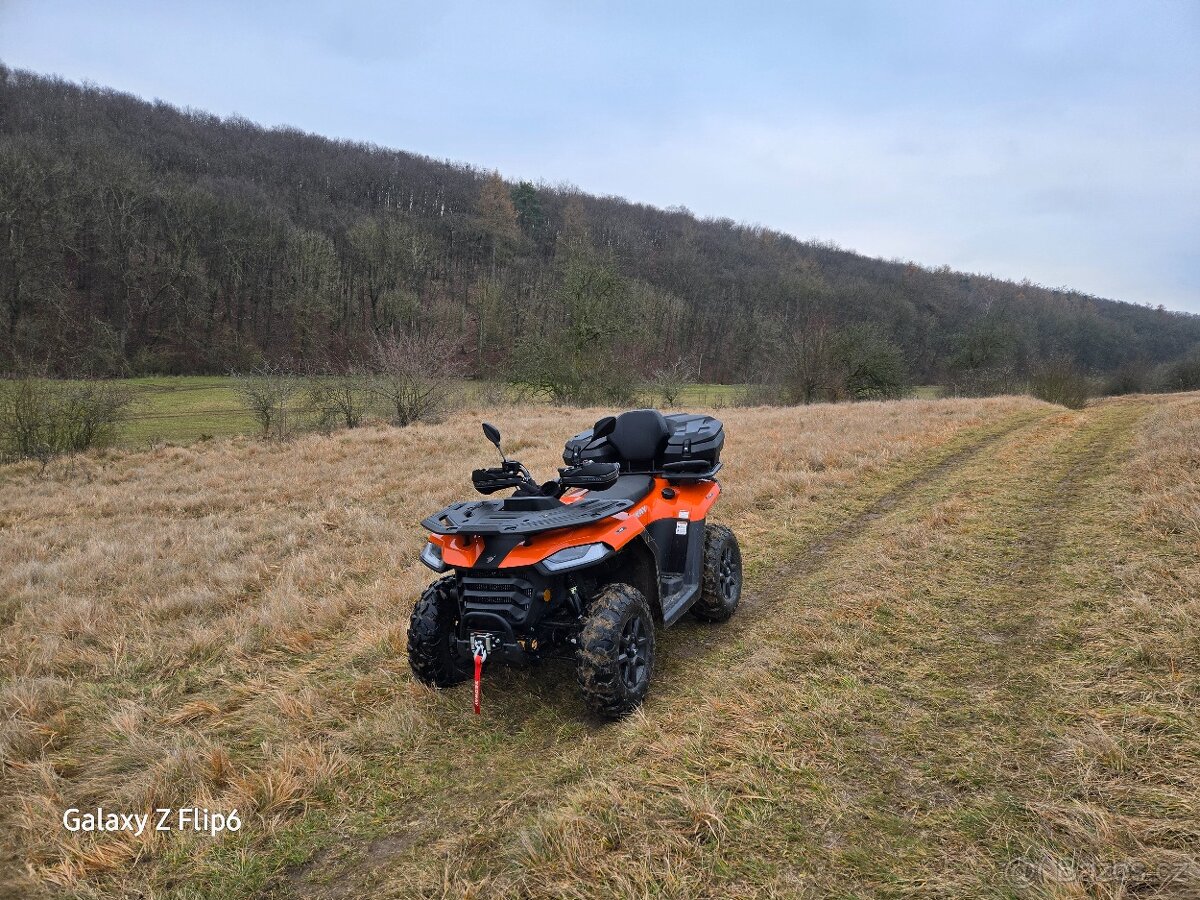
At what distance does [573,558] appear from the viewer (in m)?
3.21

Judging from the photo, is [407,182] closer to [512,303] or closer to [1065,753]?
[512,303]

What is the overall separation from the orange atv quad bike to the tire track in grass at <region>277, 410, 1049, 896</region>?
211 mm

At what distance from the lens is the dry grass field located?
2.38 m

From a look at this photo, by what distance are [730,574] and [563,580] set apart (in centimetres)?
192

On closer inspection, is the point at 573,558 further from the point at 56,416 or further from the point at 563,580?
the point at 56,416

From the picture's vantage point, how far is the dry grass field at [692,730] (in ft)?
7.81

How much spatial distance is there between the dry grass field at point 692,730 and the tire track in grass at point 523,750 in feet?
0.06

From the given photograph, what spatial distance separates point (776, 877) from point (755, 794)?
43cm

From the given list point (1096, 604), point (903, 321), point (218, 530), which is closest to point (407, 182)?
point (903, 321)

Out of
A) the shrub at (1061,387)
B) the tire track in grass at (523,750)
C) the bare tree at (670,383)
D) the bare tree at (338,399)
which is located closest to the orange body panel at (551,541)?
the tire track in grass at (523,750)

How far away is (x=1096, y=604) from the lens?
4258 millimetres

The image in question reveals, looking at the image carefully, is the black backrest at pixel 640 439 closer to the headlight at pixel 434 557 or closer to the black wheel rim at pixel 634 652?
the black wheel rim at pixel 634 652

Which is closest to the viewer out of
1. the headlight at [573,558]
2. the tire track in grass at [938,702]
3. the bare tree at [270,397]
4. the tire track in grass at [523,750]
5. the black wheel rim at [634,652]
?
the tire track in grass at [938,702]

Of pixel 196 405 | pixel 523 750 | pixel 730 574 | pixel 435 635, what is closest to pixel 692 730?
pixel 523 750
